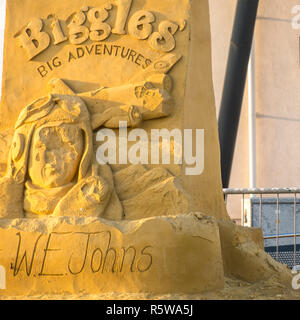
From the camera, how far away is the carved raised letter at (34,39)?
4.45 m

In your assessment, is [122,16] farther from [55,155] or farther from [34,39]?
[55,155]

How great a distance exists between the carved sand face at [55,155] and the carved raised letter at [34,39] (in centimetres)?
65

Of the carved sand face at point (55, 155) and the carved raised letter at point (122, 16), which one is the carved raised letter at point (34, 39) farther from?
the carved sand face at point (55, 155)

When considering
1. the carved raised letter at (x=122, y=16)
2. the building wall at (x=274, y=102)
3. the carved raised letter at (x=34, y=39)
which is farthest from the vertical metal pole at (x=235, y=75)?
the carved raised letter at (x=34, y=39)

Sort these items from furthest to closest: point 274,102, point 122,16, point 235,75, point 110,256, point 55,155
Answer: point 274,102 < point 235,75 < point 122,16 < point 55,155 < point 110,256

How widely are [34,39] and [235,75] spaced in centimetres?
412

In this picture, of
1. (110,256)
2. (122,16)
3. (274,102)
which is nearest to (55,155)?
(110,256)

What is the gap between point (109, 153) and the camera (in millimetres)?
4195

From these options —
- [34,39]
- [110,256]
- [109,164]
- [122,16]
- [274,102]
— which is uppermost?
[274,102]

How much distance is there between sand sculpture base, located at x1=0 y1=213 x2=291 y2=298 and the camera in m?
3.62

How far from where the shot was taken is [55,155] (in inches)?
161

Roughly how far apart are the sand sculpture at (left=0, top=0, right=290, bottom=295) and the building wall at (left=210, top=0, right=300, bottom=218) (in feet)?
16.1

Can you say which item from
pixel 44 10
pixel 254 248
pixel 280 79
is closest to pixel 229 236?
pixel 254 248
